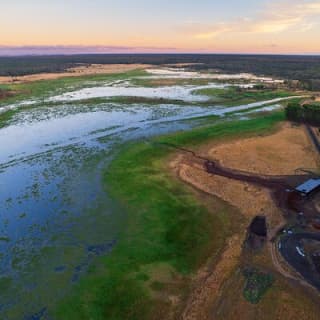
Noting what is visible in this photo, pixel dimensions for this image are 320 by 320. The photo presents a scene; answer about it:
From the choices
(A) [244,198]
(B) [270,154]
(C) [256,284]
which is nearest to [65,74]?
(B) [270,154]

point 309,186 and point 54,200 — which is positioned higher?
point 309,186

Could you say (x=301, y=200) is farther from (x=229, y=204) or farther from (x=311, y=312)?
(x=311, y=312)

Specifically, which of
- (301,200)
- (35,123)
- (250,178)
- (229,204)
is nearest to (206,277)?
(229,204)

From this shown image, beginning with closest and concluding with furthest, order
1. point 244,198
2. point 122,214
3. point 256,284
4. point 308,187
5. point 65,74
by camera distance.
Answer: point 256,284 → point 122,214 → point 244,198 → point 308,187 → point 65,74

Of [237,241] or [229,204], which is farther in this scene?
[229,204]

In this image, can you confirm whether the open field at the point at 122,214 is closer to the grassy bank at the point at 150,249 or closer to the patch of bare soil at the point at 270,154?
the grassy bank at the point at 150,249

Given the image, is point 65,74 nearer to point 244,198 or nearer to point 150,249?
point 244,198
